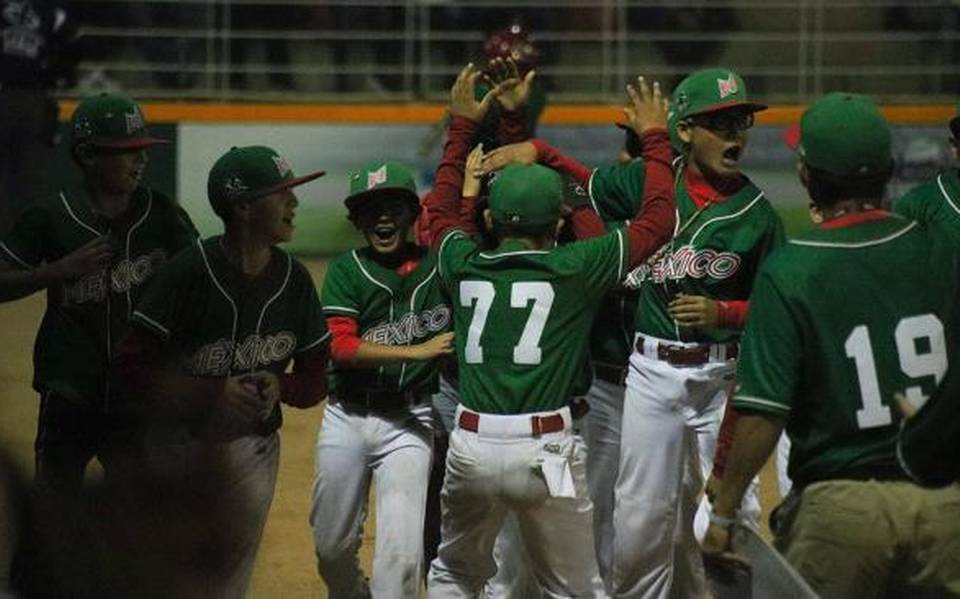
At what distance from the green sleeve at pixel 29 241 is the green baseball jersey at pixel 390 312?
1018 millimetres

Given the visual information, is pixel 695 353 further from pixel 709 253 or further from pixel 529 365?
pixel 529 365

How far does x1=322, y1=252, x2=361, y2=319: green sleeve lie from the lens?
6.97 m

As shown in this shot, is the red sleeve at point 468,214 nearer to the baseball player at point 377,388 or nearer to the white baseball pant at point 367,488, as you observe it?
the baseball player at point 377,388

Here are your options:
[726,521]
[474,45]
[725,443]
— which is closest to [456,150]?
[725,443]

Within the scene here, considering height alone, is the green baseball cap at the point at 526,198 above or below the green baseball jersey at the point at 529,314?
above

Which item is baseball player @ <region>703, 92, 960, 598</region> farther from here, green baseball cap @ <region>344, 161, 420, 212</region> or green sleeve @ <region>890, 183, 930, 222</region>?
green baseball cap @ <region>344, 161, 420, 212</region>

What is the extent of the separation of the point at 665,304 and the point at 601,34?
12.2 m

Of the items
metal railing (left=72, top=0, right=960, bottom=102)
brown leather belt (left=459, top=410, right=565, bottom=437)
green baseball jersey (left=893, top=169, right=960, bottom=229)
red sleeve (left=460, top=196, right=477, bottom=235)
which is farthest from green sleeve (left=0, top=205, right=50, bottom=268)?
metal railing (left=72, top=0, right=960, bottom=102)

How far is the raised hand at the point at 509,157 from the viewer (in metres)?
7.04

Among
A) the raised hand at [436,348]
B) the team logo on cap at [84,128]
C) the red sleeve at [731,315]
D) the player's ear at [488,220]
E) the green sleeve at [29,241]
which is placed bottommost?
the raised hand at [436,348]

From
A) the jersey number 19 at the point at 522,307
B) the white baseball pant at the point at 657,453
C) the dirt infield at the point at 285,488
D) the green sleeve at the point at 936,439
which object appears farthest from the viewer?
the dirt infield at the point at 285,488

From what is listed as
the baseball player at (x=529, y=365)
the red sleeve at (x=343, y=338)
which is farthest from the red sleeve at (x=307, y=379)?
the baseball player at (x=529, y=365)

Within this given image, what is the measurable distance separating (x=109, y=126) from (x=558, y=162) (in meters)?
1.67

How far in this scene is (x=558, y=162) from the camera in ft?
24.1
